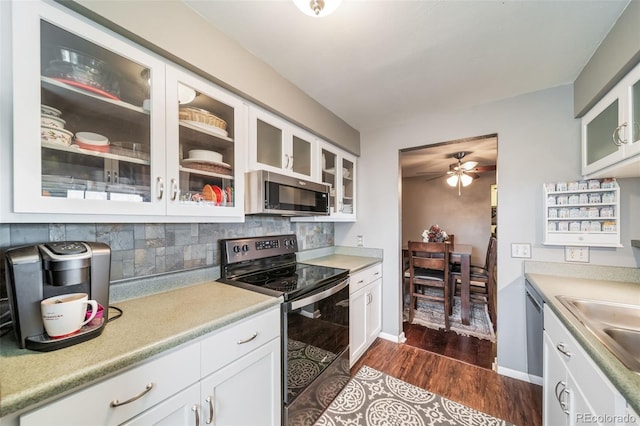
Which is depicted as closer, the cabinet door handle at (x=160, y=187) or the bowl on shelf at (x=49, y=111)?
the bowl on shelf at (x=49, y=111)

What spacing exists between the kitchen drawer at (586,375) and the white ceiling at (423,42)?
1477 mm

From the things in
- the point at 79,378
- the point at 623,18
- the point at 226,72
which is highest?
the point at 623,18

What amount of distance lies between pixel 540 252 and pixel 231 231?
2345mm

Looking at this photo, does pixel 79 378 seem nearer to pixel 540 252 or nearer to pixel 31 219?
pixel 31 219

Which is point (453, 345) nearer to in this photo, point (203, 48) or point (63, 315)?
point (63, 315)

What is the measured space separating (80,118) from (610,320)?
254cm

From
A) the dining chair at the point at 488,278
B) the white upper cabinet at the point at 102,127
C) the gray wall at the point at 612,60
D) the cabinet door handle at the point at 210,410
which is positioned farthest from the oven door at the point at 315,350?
the dining chair at the point at 488,278

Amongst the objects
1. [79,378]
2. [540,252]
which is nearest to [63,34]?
[79,378]

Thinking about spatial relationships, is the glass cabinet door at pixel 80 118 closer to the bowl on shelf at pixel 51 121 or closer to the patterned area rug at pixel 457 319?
the bowl on shelf at pixel 51 121

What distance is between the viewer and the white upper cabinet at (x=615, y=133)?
3.83ft

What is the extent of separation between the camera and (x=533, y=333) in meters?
1.78

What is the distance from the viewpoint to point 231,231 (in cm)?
173

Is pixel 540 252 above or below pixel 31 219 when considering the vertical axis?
below

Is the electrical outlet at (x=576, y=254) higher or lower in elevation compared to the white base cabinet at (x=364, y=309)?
higher
